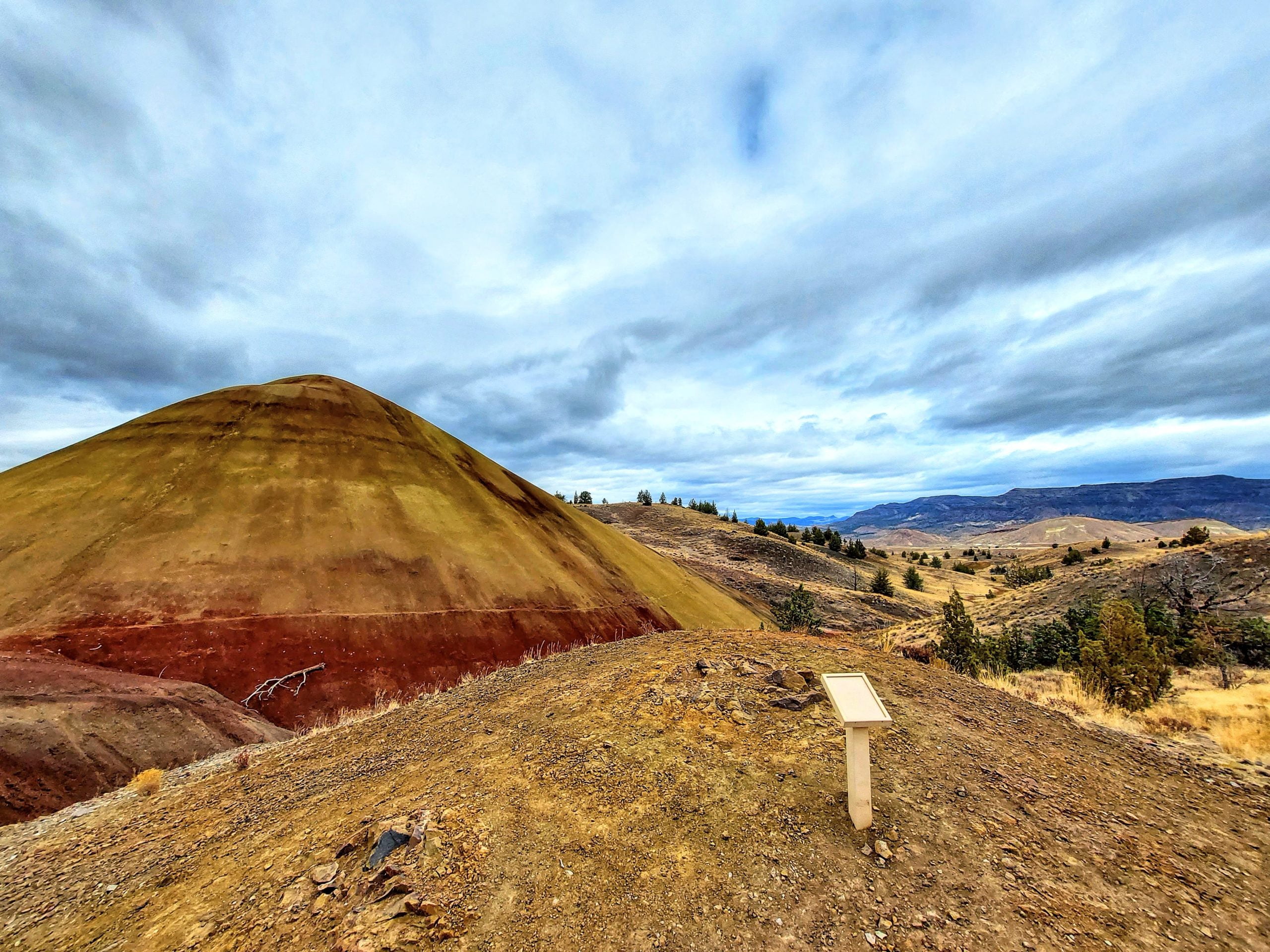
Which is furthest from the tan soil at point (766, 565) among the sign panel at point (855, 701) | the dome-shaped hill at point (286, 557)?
the sign panel at point (855, 701)

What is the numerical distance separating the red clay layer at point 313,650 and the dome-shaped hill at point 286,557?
38mm

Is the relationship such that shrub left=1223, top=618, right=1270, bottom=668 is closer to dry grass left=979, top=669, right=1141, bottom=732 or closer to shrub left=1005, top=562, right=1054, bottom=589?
dry grass left=979, top=669, right=1141, bottom=732

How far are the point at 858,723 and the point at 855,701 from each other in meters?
0.26

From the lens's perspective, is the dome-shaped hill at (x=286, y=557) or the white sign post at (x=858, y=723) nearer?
the white sign post at (x=858, y=723)

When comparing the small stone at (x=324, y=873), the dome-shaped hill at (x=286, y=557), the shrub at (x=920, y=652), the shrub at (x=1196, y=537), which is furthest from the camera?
the shrub at (x=1196, y=537)

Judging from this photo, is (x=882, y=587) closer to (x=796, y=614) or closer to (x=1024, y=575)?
(x=1024, y=575)

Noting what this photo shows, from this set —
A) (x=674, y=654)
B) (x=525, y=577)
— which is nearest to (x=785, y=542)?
(x=525, y=577)

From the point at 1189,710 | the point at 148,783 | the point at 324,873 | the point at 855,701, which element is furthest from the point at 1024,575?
the point at 148,783

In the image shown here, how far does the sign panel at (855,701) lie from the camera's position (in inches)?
192

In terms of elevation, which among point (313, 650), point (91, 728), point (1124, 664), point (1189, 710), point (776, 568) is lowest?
point (776, 568)

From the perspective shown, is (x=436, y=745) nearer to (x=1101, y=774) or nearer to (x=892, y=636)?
(x=1101, y=774)

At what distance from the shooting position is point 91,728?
859 cm

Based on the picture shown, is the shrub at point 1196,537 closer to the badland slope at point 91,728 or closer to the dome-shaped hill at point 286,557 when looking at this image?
the dome-shaped hill at point 286,557

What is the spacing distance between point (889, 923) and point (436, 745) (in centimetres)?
691
